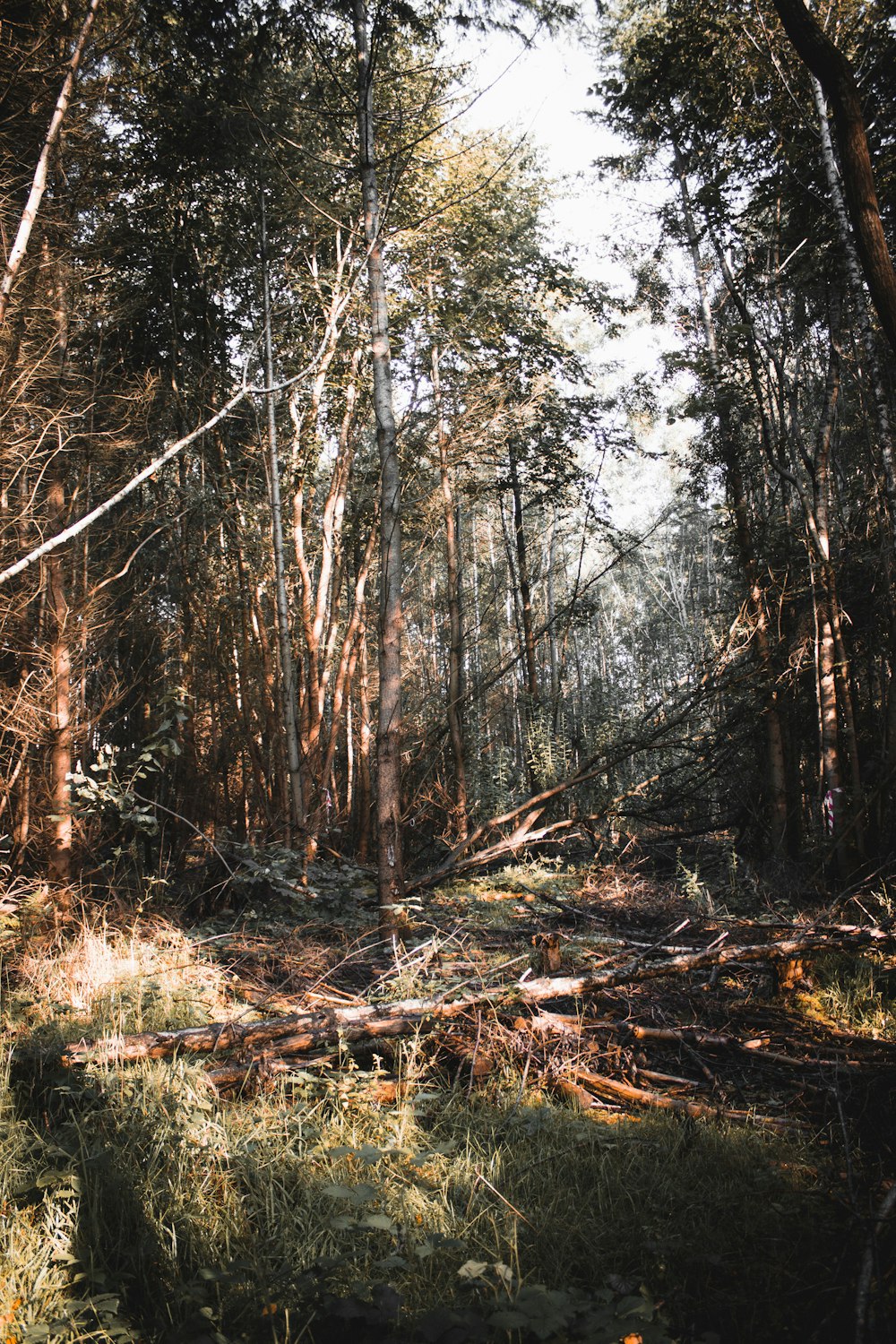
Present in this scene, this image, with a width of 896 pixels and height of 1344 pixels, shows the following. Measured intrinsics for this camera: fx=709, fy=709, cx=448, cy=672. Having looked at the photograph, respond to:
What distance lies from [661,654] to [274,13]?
2611 centimetres

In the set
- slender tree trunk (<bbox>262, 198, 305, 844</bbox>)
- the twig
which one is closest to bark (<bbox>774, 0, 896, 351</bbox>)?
the twig

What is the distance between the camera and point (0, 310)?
3869 mm

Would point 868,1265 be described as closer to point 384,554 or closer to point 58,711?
point 384,554

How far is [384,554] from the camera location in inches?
230

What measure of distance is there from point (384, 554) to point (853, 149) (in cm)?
393

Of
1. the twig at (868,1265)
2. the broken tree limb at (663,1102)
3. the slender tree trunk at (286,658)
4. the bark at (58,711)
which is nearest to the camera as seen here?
the twig at (868,1265)

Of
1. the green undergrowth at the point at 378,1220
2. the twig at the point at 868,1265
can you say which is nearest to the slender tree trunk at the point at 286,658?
the green undergrowth at the point at 378,1220

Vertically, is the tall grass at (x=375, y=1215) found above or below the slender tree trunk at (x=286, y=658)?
below

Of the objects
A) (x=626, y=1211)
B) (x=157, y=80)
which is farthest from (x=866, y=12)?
(x=626, y=1211)

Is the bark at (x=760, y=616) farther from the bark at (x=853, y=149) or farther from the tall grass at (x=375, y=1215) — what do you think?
the tall grass at (x=375, y=1215)

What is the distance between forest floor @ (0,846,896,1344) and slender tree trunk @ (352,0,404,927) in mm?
1167

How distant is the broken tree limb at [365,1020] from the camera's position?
9.61 ft

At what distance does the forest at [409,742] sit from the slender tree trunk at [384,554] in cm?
5

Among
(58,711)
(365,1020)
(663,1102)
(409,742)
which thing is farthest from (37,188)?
(409,742)
